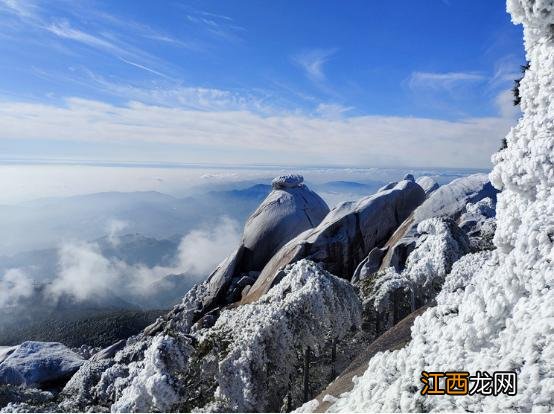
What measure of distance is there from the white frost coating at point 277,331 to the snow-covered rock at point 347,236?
60.8ft

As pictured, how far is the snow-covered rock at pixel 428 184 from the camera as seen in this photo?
63.1 meters

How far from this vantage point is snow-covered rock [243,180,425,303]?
4022 centimetres

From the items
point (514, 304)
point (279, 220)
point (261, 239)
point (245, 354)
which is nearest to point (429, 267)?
point (245, 354)

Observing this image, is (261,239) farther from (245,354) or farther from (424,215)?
(245,354)

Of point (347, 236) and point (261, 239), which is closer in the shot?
point (347, 236)

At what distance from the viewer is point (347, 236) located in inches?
1623

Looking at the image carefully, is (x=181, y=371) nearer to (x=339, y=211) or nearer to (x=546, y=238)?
(x=546, y=238)

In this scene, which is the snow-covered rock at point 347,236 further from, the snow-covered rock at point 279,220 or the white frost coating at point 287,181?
the white frost coating at point 287,181

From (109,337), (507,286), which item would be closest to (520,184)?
(507,286)

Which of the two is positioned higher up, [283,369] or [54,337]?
[283,369]

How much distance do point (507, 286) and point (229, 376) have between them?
11.6 meters

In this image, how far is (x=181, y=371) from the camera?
1647 centimetres

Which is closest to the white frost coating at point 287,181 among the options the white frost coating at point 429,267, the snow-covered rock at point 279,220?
the snow-covered rock at point 279,220

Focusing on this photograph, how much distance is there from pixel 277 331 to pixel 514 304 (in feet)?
36.1
